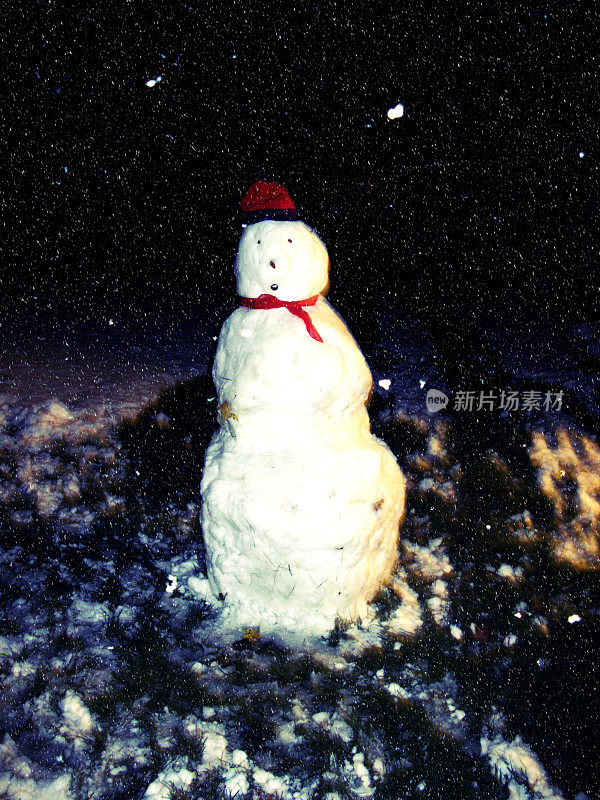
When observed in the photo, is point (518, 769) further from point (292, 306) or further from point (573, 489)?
point (292, 306)

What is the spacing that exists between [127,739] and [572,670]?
180 centimetres

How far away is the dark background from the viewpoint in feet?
11.2

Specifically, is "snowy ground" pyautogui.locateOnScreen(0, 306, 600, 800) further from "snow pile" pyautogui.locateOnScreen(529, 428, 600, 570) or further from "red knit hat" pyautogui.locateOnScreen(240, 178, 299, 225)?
"red knit hat" pyautogui.locateOnScreen(240, 178, 299, 225)

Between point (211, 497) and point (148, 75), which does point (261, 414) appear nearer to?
point (211, 497)

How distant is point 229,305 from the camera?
5586mm

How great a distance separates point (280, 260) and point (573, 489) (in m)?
2.22

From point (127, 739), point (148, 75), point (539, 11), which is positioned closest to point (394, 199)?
point (539, 11)

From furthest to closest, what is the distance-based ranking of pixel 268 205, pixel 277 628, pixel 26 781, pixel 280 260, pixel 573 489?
pixel 573 489 < pixel 277 628 < pixel 268 205 < pixel 280 260 < pixel 26 781

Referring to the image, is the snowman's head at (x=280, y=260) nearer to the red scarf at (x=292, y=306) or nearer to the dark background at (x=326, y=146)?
the red scarf at (x=292, y=306)

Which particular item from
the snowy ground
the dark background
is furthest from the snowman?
the dark background

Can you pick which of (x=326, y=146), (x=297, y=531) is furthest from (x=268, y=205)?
(x=326, y=146)

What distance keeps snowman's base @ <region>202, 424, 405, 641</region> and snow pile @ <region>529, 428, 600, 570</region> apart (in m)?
1.15

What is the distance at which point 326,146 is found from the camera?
14.4 feet

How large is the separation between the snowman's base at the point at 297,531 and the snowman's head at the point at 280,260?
2.19ft
